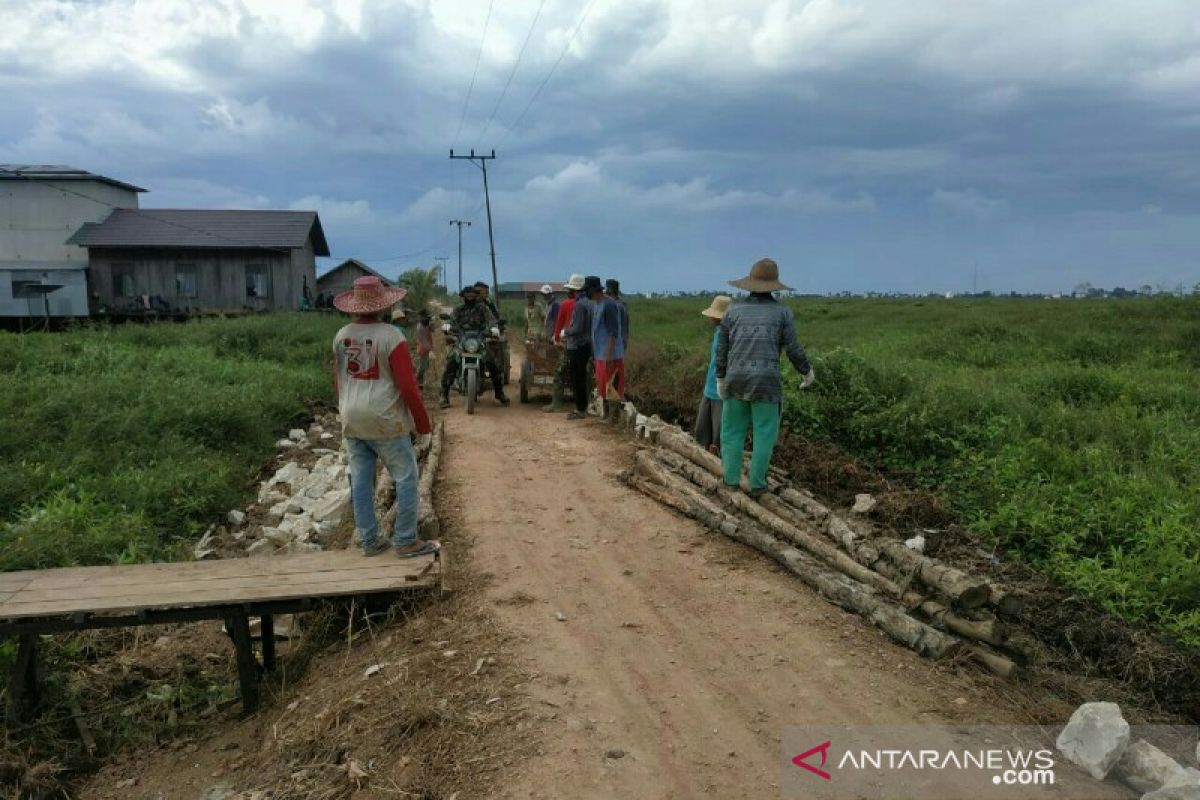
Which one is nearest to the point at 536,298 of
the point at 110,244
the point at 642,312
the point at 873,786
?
the point at 873,786

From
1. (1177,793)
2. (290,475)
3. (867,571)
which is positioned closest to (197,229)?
(290,475)

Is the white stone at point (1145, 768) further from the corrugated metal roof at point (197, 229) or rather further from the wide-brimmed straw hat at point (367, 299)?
the corrugated metal roof at point (197, 229)

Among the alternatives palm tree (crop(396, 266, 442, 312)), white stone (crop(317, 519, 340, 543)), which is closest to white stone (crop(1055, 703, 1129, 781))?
white stone (crop(317, 519, 340, 543))

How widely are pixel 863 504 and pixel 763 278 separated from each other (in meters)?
2.27

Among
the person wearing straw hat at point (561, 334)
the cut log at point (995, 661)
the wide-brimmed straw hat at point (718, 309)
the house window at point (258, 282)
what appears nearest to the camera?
the cut log at point (995, 661)

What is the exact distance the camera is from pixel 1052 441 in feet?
30.2

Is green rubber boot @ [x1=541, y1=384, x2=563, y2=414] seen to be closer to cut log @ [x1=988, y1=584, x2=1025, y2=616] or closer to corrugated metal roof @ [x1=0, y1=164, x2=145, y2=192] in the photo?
cut log @ [x1=988, y1=584, x2=1025, y2=616]

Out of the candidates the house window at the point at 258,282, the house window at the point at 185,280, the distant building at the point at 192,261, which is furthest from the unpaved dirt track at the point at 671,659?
the house window at the point at 185,280

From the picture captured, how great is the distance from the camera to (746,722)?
3.90m

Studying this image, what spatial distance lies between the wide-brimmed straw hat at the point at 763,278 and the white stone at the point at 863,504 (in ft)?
6.99

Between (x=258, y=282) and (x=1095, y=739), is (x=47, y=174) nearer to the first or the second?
(x=258, y=282)

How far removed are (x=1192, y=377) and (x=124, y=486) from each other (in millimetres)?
15033

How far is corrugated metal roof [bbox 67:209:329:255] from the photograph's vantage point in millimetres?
29078

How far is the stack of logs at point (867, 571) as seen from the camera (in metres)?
4.70
